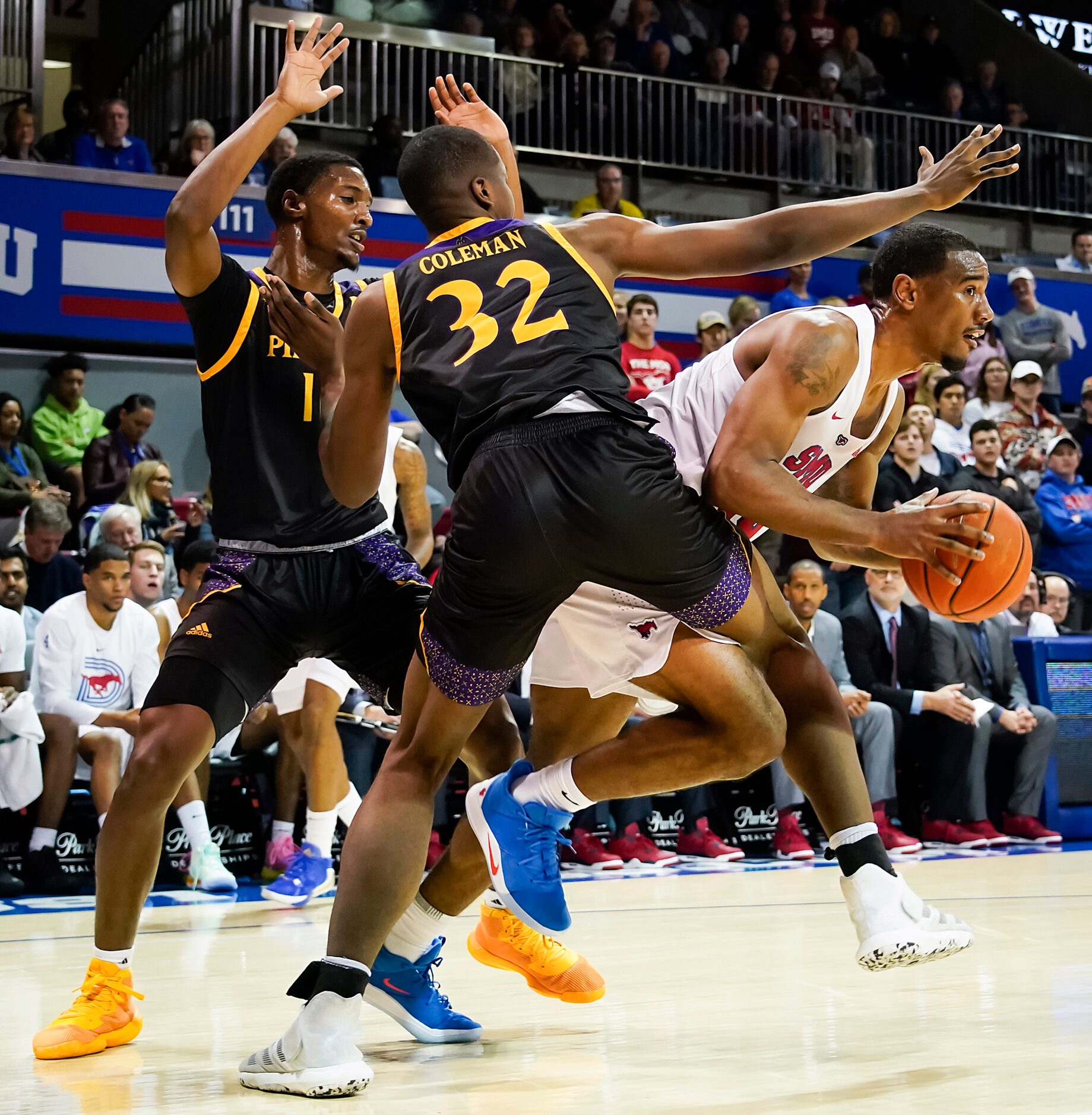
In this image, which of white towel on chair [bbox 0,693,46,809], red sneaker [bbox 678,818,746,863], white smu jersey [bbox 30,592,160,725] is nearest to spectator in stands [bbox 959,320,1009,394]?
red sneaker [bbox 678,818,746,863]

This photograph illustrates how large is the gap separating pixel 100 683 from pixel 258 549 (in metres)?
3.62

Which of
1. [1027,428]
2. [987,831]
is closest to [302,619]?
[987,831]

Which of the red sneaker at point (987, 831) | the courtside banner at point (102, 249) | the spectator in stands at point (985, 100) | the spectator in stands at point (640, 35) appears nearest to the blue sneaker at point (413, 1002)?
the red sneaker at point (987, 831)

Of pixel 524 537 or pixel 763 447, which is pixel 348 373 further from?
pixel 763 447

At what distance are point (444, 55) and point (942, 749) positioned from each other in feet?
26.7

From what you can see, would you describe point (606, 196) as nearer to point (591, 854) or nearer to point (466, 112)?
point (591, 854)

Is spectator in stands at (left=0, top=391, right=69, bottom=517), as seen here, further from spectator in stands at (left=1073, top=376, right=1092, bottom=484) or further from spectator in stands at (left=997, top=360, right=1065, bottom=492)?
spectator in stands at (left=1073, top=376, right=1092, bottom=484)

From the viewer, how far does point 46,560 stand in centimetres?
805

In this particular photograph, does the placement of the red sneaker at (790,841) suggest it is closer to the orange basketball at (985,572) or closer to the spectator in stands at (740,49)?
the orange basketball at (985,572)

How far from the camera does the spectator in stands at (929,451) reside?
10.0 meters

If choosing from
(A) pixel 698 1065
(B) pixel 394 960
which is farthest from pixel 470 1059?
(A) pixel 698 1065

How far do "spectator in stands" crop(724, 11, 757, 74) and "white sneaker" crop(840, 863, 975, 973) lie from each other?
45.2ft

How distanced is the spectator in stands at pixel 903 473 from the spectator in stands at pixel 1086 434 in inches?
121

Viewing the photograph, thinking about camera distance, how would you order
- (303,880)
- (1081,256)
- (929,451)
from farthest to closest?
(1081,256), (929,451), (303,880)
